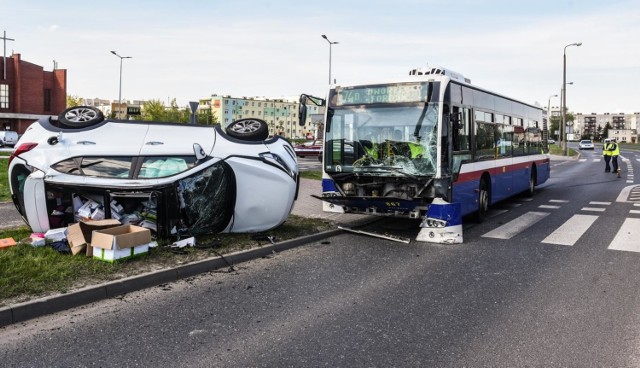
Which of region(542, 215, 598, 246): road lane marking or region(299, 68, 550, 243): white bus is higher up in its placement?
region(299, 68, 550, 243): white bus

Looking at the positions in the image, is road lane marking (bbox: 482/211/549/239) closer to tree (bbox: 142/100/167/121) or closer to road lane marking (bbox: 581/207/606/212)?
road lane marking (bbox: 581/207/606/212)

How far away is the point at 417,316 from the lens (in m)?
5.02

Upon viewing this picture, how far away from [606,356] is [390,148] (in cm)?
565

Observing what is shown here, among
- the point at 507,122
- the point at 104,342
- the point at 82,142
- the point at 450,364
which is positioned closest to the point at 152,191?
the point at 82,142

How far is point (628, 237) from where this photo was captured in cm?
920

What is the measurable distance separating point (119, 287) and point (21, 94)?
61901mm

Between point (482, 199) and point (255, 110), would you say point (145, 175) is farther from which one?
point (255, 110)

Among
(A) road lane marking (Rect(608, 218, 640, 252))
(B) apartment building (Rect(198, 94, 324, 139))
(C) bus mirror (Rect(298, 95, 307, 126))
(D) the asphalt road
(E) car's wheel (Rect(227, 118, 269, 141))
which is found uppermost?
(B) apartment building (Rect(198, 94, 324, 139))

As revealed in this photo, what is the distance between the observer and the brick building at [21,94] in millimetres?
57312

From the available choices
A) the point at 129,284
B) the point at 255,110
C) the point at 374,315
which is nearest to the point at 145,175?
the point at 129,284

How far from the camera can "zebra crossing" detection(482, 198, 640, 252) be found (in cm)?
876

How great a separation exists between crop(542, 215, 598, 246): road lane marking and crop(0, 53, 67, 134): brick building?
59.5 metres

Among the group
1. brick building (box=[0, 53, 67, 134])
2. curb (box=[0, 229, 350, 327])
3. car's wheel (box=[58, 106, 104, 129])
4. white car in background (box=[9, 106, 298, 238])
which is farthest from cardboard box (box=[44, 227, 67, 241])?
brick building (box=[0, 53, 67, 134])

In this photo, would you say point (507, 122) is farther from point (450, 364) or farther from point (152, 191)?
point (450, 364)
